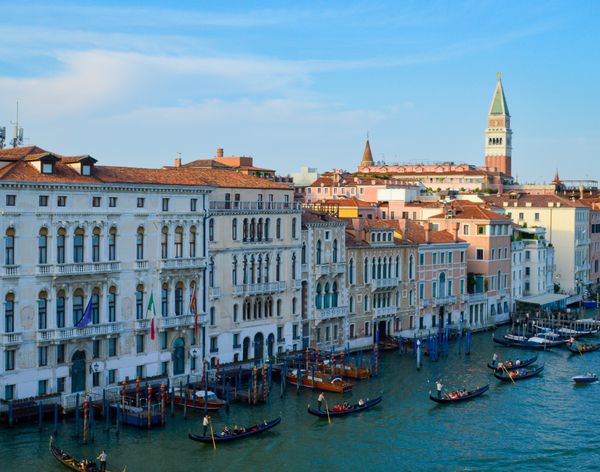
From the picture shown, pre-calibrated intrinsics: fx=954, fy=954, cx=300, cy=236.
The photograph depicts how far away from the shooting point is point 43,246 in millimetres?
27922

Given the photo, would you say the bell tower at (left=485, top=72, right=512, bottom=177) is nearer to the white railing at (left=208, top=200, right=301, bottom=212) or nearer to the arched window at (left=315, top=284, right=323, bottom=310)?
the arched window at (left=315, top=284, right=323, bottom=310)

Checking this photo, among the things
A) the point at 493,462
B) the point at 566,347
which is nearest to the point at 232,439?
the point at 493,462

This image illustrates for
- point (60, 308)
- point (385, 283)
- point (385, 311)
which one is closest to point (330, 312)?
point (385, 283)

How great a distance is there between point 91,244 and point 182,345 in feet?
17.1

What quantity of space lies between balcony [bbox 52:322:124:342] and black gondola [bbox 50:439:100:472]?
14.1 ft

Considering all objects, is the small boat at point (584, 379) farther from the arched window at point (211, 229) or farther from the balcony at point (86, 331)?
the balcony at point (86, 331)

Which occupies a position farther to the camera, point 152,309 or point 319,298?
point 319,298

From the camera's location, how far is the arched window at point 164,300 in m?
31.3

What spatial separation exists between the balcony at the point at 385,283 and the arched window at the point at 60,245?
665 inches

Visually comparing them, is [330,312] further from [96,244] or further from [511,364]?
[96,244]

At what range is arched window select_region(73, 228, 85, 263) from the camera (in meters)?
28.7

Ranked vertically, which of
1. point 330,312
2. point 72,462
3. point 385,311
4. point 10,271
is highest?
point 10,271

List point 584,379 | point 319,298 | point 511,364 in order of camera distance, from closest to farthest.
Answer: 1. point 584,379
2. point 511,364
3. point 319,298

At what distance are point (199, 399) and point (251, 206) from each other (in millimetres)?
8684
